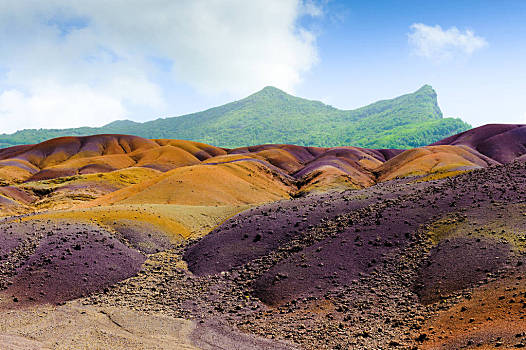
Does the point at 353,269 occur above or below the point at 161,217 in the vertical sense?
below

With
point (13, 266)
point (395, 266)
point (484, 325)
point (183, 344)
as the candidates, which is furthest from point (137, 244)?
point (484, 325)

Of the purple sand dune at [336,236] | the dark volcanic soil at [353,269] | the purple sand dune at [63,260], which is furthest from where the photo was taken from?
the purple sand dune at [63,260]

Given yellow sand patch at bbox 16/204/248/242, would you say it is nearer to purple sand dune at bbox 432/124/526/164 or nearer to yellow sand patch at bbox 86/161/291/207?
yellow sand patch at bbox 86/161/291/207

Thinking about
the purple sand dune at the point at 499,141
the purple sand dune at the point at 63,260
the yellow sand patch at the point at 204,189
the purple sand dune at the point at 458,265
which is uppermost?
the purple sand dune at the point at 499,141

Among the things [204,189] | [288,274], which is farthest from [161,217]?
[288,274]

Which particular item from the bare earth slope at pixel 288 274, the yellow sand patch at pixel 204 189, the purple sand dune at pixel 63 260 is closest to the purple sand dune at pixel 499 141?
the yellow sand patch at pixel 204 189

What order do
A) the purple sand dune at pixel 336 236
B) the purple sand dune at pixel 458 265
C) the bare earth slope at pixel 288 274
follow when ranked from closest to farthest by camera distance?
1. the bare earth slope at pixel 288 274
2. the purple sand dune at pixel 458 265
3. the purple sand dune at pixel 336 236

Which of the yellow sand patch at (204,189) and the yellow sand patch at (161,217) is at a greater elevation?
the yellow sand patch at (204,189)

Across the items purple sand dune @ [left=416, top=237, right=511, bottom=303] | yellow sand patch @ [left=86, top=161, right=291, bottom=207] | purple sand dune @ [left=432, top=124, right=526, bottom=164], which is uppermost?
purple sand dune @ [left=432, top=124, right=526, bottom=164]

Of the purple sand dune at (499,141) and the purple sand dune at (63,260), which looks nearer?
the purple sand dune at (63,260)

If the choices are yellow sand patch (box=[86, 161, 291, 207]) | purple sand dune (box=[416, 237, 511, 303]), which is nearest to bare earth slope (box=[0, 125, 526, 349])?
purple sand dune (box=[416, 237, 511, 303])

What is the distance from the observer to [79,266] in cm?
1848

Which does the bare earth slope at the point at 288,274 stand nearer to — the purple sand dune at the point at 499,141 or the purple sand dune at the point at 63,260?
the purple sand dune at the point at 63,260

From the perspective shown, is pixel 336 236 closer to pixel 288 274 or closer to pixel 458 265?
pixel 288 274
